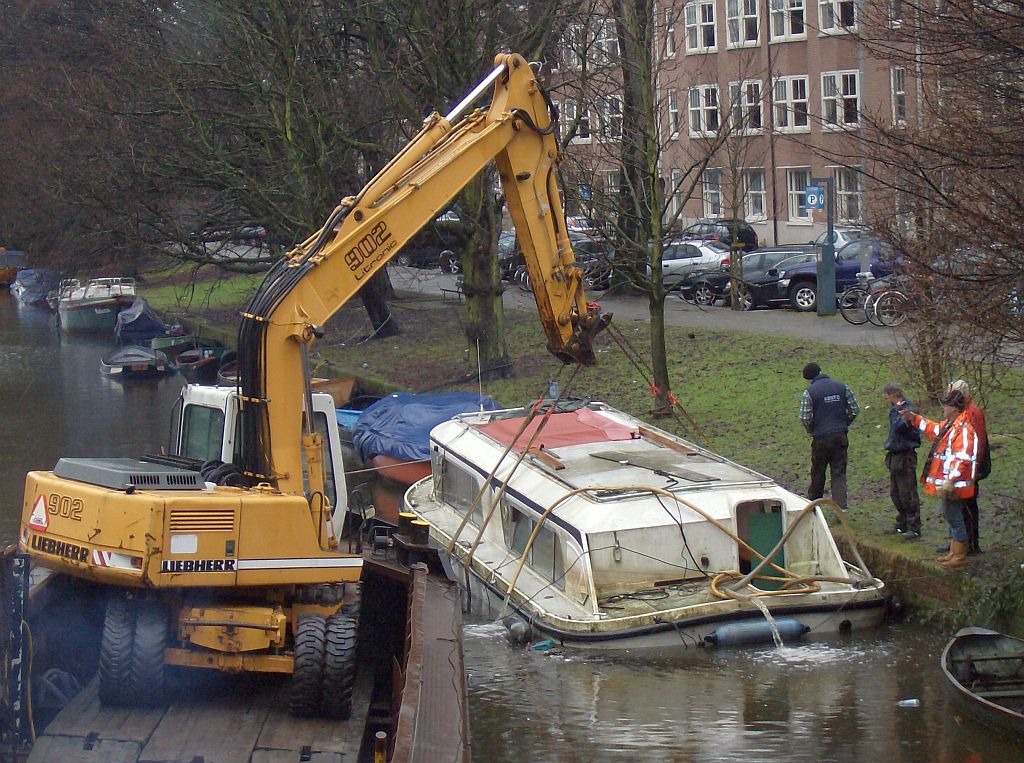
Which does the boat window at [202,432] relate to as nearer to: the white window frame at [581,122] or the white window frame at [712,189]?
the white window frame at [581,122]

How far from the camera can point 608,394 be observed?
877 inches

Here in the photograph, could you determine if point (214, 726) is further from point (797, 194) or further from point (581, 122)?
point (797, 194)

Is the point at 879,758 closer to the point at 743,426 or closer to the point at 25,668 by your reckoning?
the point at 25,668

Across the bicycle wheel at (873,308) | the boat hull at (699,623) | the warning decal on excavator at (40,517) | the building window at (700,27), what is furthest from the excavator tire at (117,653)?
the building window at (700,27)

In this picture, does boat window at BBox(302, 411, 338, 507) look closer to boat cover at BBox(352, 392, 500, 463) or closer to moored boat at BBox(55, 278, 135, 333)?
boat cover at BBox(352, 392, 500, 463)

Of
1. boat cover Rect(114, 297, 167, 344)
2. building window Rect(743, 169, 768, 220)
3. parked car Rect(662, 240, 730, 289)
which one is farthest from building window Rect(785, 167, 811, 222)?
boat cover Rect(114, 297, 167, 344)

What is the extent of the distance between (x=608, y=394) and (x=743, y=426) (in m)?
4.51

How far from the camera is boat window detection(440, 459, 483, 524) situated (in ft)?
49.0

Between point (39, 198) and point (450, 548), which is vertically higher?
point (39, 198)

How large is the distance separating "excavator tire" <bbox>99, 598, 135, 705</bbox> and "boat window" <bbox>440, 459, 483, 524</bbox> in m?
7.01

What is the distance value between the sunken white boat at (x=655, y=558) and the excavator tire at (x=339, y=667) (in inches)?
142

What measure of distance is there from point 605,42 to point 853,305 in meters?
7.85

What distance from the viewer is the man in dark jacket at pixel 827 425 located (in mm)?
13484

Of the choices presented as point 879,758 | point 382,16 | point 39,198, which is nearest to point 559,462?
point 879,758
